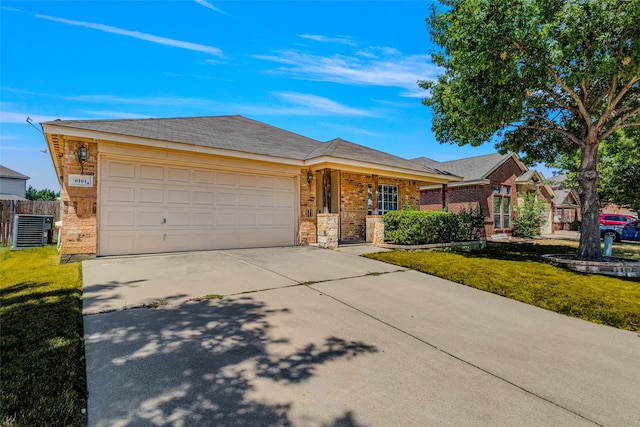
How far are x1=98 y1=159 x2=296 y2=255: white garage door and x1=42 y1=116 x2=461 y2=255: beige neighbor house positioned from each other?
0.03 m

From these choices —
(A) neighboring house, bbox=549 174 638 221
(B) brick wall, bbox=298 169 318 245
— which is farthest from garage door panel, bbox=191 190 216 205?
(A) neighboring house, bbox=549 174 638 221

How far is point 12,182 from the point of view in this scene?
30109 millimetres

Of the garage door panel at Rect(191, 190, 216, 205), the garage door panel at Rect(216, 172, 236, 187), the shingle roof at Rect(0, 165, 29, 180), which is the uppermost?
the shingle roof at Rect(0, 165, 29, 180)

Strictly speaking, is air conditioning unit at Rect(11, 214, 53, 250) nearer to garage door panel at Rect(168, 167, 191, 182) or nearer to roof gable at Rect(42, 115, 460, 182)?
roof gable at Rect(42, 115, 460, 182)

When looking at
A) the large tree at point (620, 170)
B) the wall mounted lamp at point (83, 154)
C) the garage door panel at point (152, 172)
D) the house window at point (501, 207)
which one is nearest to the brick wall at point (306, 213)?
the garage door panel at point (152, 172)

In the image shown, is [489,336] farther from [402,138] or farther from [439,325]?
[402,138]

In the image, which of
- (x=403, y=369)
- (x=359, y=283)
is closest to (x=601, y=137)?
(x=359, y=283)

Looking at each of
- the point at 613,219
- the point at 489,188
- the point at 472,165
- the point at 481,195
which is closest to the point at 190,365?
the point at 481,195

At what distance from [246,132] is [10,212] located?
10.2 metres

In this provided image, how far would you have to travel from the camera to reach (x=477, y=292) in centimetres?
568

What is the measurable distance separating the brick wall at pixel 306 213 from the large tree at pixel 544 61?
5292 mm

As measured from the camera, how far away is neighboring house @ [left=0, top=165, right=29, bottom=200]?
29.2 meters

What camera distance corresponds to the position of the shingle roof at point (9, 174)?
95.5ft

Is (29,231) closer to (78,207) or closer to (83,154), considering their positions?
(78,207)
